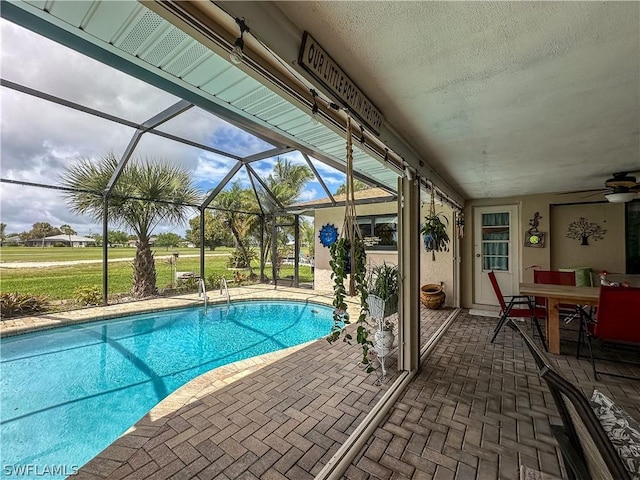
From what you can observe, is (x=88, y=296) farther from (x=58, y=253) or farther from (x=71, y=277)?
(x=58, y=253)

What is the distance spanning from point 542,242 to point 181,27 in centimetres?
636

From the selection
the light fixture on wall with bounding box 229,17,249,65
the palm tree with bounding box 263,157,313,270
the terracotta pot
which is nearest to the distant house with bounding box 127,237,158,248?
the palm tree with bounding box 263,157,313,270

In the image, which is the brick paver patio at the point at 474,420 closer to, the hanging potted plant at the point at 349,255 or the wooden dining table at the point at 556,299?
the wooden dining table at the point at 556,299

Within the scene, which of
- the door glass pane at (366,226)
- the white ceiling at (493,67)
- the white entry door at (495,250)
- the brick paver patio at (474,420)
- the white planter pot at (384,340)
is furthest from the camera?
the door glass pane at (366,226)

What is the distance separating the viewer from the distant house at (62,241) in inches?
246

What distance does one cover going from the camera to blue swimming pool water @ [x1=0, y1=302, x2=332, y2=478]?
242 centimetres

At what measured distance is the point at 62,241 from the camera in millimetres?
6684

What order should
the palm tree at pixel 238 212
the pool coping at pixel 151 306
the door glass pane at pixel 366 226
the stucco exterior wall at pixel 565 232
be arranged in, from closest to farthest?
the stucco exterior wall at pixel 565 232
the pool coping at pixel 151 306
the door glass pane at pixel 366 226
the palm tree at pixel 238 212

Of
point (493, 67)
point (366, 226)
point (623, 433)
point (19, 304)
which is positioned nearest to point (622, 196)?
point (493, 67)

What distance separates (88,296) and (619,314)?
910 cm

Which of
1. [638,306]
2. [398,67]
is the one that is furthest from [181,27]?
[638,306]

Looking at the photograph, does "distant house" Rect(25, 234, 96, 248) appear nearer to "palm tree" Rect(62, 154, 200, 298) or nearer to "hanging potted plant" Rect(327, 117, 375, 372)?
"palm tree" Rect(62, 154, 200, 298)

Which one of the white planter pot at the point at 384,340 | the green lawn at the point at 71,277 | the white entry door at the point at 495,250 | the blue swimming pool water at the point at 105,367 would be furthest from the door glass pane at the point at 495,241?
the green lawn at the point at 71,277

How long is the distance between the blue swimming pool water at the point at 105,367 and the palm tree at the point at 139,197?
6.22 ft
